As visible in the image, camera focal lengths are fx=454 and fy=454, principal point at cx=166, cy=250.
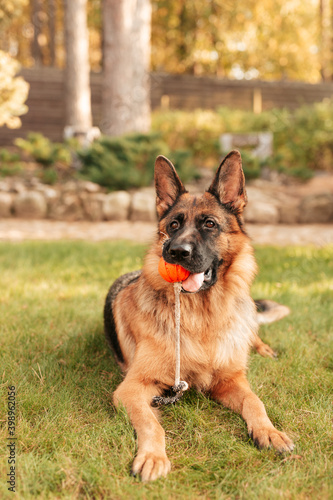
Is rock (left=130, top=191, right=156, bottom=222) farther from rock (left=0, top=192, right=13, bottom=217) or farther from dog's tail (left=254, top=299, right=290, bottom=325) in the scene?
dog's tail (left=254, top=299, right=290, bottom=325)

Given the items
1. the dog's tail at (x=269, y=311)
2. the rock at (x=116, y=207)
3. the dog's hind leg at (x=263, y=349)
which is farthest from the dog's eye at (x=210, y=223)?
the rock at (x=116, y=207)

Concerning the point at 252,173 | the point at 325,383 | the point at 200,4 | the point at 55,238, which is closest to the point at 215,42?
the point at 200,4

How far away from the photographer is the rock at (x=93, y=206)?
1030 cm

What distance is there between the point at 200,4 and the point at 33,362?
2319cm

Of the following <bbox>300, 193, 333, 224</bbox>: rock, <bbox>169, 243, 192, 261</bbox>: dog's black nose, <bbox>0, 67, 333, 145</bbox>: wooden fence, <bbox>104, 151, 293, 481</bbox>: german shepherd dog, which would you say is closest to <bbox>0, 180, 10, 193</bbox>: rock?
<bbox>0, 67, 333, 145</bbox>: wooden fence

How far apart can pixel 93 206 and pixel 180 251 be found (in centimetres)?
771

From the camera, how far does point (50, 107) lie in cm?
1700

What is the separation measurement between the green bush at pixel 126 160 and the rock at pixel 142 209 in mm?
652

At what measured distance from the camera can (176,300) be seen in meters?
3.07

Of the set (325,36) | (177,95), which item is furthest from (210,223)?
(325,36)

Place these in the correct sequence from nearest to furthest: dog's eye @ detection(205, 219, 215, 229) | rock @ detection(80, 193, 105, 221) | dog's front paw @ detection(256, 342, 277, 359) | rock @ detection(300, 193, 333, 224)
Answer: dog's eye @ detection(205, 219, 215, 229) → dog's front paw @ detection(256, 342, 277, 359) → rock @ detection(300, 193, 333, 224) → rock @ detection(80, 193, 105, 221)

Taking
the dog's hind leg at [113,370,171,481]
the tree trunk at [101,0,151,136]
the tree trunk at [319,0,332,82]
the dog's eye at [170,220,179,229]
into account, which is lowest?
the dog's hind leg at [113,370,171,481]

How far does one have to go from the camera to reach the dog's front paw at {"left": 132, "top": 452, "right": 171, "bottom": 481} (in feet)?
7.81

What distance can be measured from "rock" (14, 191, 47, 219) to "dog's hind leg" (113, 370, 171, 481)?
8.04 metres
